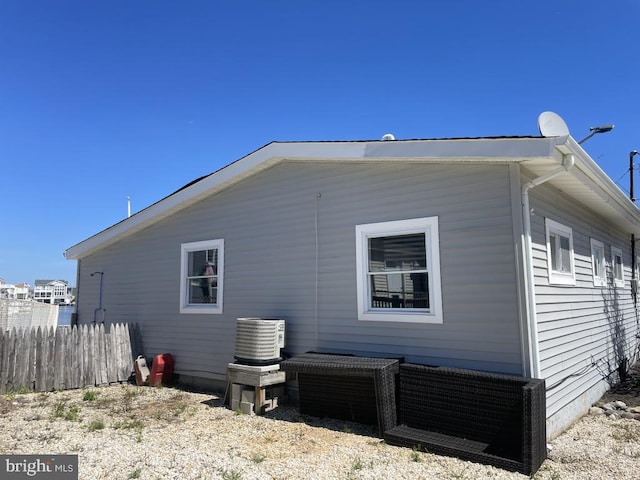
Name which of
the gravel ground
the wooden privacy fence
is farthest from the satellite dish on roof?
the wooden privacy fence

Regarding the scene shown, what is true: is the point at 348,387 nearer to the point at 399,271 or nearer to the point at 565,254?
the point at 399,271

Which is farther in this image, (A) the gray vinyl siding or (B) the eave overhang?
(A) the gray vinyl siding

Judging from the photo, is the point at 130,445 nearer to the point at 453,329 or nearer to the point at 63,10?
the point at 453,329

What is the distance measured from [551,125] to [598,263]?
14.0 ft

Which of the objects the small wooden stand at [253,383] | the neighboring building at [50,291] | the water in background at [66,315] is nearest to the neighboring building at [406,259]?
the small wooden stand at [253,383]

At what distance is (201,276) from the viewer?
25.6 ft

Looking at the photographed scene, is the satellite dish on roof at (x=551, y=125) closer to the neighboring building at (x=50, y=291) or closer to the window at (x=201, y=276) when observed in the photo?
the window at (x=201, y=276)

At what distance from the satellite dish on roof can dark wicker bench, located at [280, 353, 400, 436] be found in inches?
122

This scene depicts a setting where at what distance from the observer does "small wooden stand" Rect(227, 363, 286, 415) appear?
5645 millimetres

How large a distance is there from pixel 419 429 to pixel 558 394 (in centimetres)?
182

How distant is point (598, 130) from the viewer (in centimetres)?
907

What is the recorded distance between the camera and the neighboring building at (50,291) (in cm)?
5976

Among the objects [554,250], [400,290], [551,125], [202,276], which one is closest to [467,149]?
[551,125]

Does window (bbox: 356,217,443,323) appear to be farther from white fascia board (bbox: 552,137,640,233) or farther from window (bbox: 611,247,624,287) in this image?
window (bbox: 611,247,624,287)
